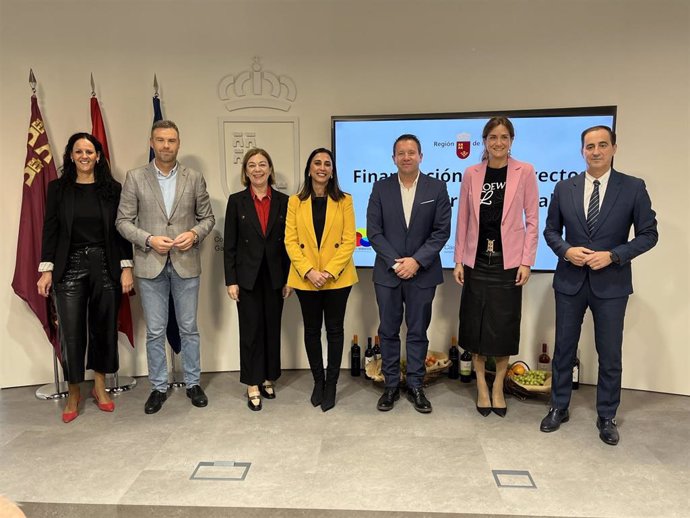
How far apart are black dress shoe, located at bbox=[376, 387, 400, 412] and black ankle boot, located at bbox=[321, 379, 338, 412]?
0.30 m

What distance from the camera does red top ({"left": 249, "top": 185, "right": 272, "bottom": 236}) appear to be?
3152 millimetres

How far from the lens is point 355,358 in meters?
3.87

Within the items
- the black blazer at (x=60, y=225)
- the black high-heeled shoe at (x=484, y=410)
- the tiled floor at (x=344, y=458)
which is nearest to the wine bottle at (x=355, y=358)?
the tiled floor at (x=344, y=458)

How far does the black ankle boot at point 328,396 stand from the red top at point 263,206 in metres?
1.08

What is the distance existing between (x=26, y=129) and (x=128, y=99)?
75 centimetres

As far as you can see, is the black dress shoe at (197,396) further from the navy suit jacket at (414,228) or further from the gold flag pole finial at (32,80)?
the gold flag pole finial at (32,80)

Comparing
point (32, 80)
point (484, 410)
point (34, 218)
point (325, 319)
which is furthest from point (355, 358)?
point (32, 80)

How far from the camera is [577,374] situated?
3.61m

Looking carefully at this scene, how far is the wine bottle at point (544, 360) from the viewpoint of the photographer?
12.1ft

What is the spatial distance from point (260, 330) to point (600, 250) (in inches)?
82.4

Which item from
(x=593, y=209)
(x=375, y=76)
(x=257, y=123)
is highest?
(x=375, y=76)

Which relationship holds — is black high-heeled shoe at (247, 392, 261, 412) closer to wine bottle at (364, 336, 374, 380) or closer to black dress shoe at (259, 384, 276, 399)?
black dress shoe at (259, 384, 276, 399)

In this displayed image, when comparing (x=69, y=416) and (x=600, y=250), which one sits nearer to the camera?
(x=600, y=250)

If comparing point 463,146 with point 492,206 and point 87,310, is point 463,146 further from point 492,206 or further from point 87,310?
point 87,310
